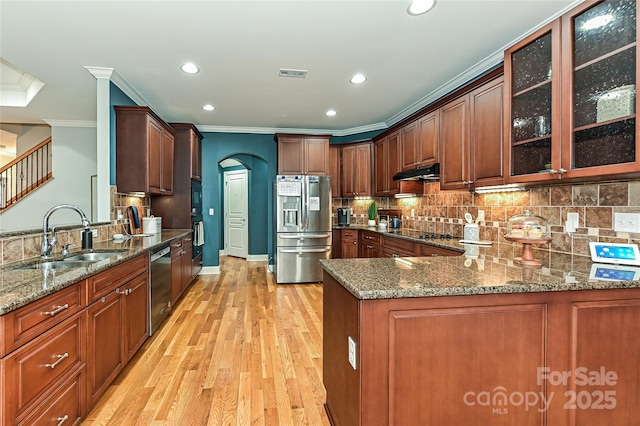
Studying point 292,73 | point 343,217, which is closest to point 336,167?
point 343,217

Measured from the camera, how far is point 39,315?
1433mm

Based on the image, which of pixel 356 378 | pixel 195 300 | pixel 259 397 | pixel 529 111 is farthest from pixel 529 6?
pixel 195 300

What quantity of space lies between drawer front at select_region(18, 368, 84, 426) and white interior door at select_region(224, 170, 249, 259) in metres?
5.71

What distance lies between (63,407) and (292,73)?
10.4ft

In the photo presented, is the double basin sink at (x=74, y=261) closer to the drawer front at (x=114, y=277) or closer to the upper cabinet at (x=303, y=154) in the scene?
the drawer front at (x=114, y=277)

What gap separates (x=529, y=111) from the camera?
89.0 inches

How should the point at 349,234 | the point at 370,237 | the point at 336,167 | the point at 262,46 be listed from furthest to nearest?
1. the point at 336,167
2. the point at 349,234
3. the point at 370,237
4. the point at 262,46

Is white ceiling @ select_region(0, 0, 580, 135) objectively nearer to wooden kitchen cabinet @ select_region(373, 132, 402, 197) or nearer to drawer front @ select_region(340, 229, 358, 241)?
wooden kitchen cabinet @ select_region(373, 132, 402, 197)

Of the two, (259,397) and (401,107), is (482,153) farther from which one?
(259,397)

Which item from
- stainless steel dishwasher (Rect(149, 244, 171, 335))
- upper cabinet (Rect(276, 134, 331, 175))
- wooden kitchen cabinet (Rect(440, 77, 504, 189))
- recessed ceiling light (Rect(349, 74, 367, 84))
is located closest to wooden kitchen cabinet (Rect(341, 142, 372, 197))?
upper cabinet (Rect(276, 134, 331, 175))

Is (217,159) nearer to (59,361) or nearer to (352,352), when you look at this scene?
(59,361)

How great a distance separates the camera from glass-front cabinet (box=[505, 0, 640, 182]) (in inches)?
65.7

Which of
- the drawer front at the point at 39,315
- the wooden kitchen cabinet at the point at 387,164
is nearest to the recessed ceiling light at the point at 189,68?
the drawer front at the point at 39,315

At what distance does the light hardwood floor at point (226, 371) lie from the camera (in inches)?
76.8
